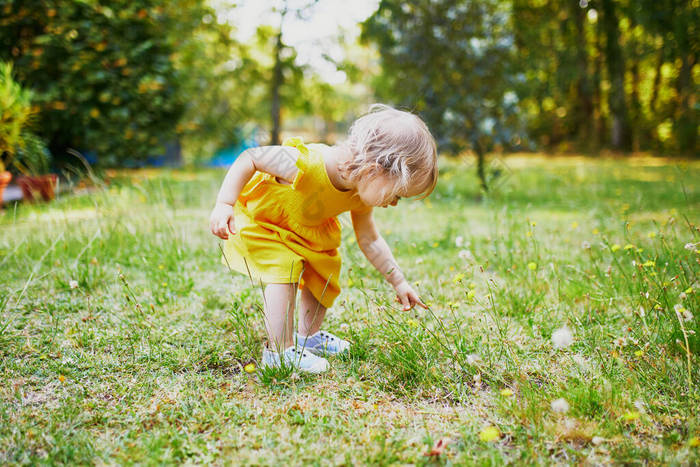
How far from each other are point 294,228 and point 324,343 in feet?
1.62

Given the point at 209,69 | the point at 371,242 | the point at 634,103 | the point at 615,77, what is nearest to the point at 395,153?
the point at 371,242

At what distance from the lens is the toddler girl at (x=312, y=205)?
1686 millimetres

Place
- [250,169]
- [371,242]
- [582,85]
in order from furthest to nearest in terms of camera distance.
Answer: [582,85] < [371,242] < [250,169]

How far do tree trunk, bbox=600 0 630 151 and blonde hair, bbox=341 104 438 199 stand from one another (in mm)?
13226

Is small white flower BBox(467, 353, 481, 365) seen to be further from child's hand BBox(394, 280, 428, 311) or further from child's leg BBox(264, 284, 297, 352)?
child's leg BBox(264, 284, 297, 352)

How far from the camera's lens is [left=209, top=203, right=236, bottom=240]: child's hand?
1686mm

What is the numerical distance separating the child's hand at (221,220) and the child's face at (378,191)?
461 mm

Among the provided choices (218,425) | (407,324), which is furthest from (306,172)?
(218,425)

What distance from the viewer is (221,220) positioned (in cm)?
169

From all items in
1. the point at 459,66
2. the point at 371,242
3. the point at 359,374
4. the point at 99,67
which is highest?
the point at 99,67

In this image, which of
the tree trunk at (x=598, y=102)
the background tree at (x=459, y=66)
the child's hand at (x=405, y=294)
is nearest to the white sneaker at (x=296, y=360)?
the child's hand at (x=405, y=294)

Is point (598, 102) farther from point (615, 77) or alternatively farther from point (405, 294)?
point (405, 294)

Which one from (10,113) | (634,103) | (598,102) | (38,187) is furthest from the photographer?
(598,102)

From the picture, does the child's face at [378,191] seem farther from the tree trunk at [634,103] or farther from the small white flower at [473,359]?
the tree trunk at [634,103]
